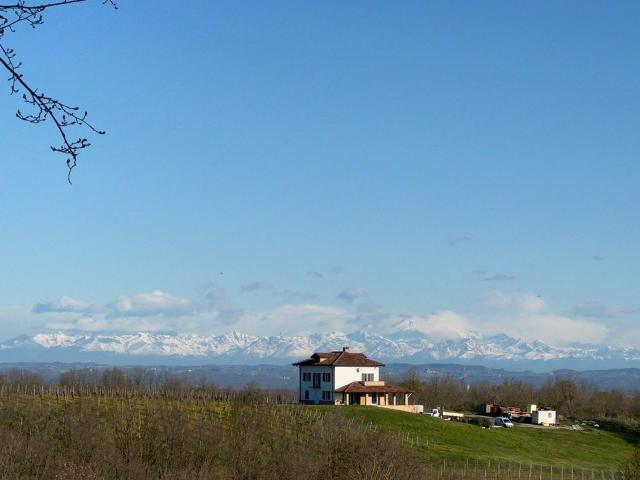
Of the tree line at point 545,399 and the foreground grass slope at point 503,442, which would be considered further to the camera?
the tree line at point 545,399

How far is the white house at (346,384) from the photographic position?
104750 millimetres

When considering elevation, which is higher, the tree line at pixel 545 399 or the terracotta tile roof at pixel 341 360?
the terracotta tile roof at pixel 341 360

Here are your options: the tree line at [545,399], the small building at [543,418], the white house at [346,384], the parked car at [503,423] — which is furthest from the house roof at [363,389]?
the tree line at [545,399]

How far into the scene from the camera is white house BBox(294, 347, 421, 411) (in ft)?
344

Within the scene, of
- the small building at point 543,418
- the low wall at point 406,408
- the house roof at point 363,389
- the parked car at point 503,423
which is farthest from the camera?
the small building at point 543,418

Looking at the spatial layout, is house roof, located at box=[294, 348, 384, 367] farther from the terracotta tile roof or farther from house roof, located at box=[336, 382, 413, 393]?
house roof, located at box=[336, 382, 413, 393]

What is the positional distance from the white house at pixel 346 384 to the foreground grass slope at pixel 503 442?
23.8 ft

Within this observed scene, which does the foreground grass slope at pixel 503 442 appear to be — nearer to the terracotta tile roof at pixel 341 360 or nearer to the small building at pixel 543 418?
the small building at pixel 543 418

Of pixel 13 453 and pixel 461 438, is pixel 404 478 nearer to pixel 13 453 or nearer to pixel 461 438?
pixel 13 453

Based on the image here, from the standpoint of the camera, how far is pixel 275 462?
177 ft

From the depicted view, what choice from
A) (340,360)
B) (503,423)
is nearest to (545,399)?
(503,423)

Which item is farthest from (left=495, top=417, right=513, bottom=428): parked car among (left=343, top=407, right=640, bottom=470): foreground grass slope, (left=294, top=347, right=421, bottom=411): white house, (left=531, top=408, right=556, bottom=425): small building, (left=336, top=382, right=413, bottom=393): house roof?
(left=336, top=382, right=413, bottom=393): house roof

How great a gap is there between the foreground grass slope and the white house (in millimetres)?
7265

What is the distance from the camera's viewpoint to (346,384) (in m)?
106
